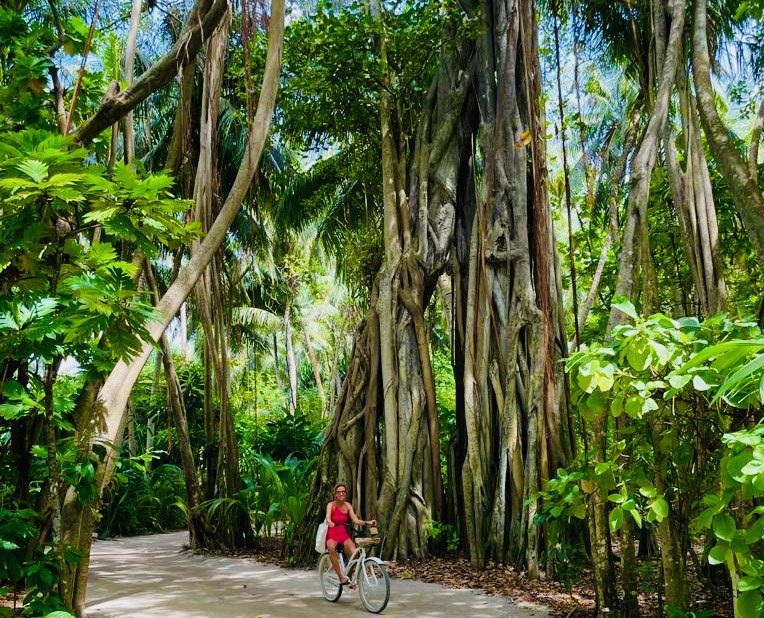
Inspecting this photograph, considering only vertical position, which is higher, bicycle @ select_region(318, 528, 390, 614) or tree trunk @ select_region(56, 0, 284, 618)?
tree trunk @ select_region(56, 0, 284, 618)

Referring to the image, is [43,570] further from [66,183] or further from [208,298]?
[208,298]

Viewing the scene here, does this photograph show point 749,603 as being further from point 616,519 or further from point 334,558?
point 334,558

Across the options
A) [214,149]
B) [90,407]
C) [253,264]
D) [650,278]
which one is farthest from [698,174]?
[253,264]

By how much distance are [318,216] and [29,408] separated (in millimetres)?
9929

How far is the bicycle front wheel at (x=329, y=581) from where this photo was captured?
6450mm

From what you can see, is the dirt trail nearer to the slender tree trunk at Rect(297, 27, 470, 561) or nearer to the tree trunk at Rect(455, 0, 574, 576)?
the slender tree trunk at Rect(297, 27, 470, 561)

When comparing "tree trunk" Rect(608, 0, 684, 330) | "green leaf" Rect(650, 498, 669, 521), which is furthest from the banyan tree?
"green leaf" Rect(650, 498, 669, 521)

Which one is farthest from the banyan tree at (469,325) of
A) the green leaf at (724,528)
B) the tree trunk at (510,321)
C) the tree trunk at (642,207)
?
the green leaf at (724,528)

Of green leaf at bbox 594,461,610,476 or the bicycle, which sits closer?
green leaf at bbox 594,461,610,476

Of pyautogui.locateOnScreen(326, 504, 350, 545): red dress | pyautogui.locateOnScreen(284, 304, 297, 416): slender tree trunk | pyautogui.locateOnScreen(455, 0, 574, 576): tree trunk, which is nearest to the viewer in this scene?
pyautogui.locateOnScreen(326, 504, 350, 545): red dress

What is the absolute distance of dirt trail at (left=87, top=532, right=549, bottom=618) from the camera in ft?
19.1

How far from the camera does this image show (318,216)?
42.7ft

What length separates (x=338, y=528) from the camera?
6672 millimetres

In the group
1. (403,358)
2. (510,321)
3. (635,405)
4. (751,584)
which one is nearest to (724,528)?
(751,584)
